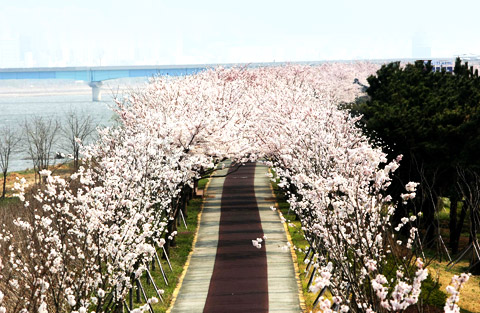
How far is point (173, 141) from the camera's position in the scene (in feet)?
127

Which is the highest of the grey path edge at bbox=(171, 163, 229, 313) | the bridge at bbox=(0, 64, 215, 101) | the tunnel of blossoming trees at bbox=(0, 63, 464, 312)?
the tunnel of blossoming trees at bbox=(0, 63, 464, 312)

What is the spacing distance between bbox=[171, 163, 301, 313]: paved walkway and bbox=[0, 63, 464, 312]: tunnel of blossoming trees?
1.99 m

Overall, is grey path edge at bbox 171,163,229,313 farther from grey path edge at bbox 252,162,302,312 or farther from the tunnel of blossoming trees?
grey path edge at bbox 252,162,302,312

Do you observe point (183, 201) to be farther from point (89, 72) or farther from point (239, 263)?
point (89, 72)

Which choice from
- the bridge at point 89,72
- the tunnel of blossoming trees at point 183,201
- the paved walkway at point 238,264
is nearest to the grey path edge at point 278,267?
the paved walkway at point 238,264

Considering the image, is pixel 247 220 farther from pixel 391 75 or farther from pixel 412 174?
pixel 391 75

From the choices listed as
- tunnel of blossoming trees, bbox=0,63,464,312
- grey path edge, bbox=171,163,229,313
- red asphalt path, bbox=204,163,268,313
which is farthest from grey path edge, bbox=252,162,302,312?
grey path edge, bbox=171,163,229,313

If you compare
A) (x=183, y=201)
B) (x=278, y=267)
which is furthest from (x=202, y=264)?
(x=183, y=201)

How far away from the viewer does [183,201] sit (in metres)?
47.5

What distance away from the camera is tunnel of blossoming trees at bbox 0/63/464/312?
17.4 m

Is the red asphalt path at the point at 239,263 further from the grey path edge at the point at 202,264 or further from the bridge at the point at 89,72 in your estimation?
the bridge at the point at 89,72

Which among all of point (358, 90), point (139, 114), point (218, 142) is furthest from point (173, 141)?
point (358, 90)

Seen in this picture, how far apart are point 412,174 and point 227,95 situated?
763 inches

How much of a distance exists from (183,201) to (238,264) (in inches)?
483
